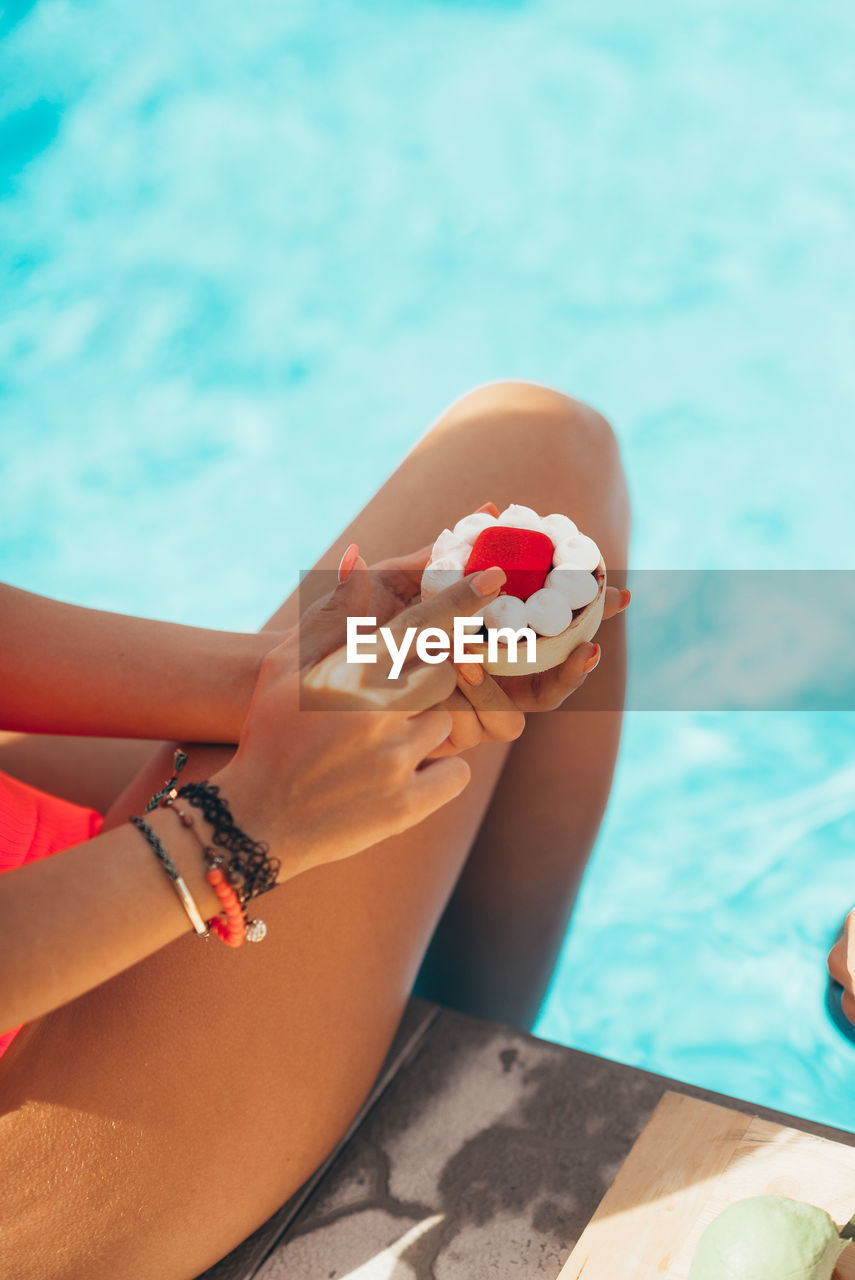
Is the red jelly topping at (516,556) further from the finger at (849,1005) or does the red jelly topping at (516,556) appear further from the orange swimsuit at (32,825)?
the finger at (849,1005)

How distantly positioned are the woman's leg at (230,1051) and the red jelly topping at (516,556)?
115 millimetres

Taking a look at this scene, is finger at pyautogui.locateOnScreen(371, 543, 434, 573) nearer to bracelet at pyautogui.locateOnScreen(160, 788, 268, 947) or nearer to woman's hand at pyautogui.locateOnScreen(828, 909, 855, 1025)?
bracelet at pyautogui.locateOnScreen(160, 788, 268, 947)

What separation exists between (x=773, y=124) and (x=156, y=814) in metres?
2.92

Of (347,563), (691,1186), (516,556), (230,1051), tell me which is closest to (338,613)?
(347,563)

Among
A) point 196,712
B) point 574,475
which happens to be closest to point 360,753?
point 196,712

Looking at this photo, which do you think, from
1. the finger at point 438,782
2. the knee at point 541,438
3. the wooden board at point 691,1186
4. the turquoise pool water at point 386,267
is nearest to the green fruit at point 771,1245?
the wooden board at point 691,1186

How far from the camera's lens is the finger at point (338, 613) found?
66 centimetres

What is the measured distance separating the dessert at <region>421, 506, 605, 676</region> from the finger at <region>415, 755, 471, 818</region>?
0.10 metres

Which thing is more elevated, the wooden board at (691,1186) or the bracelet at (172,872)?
the bracelet at (172,872)

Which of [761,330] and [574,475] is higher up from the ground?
[574,475]

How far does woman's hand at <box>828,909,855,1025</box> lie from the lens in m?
0.91

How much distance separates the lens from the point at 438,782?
64 cm

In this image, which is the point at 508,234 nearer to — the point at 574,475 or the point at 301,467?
the point at 301,467

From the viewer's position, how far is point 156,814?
0.58 metres
